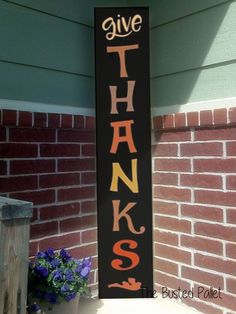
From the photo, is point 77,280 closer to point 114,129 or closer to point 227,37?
point 114,129

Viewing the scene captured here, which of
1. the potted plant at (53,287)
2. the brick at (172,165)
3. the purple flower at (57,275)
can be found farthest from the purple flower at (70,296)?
the brick at (172,165)

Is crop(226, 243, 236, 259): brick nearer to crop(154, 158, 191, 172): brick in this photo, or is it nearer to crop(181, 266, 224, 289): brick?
crop(181, 266, 224, 289): brick

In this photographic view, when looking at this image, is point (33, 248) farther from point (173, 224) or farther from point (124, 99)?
point (124, 99)

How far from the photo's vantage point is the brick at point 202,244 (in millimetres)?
2852

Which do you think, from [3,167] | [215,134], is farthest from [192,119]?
[3,167]

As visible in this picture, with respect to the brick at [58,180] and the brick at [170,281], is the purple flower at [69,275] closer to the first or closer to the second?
the brick at [58,180]

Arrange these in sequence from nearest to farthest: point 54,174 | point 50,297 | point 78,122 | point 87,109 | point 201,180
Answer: point 50,297 → point 201,180 → point 54,174 → point 78,122 → point 87,109

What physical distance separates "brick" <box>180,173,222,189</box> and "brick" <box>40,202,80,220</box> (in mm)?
879

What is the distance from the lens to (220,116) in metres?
2.79

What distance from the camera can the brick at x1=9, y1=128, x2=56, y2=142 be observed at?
287cm

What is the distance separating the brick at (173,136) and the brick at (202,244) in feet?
2.48

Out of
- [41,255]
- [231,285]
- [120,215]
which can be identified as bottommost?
[231,285]

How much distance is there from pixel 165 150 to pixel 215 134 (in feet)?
1.67

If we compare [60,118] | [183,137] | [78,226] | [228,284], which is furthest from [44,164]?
[228,284]
